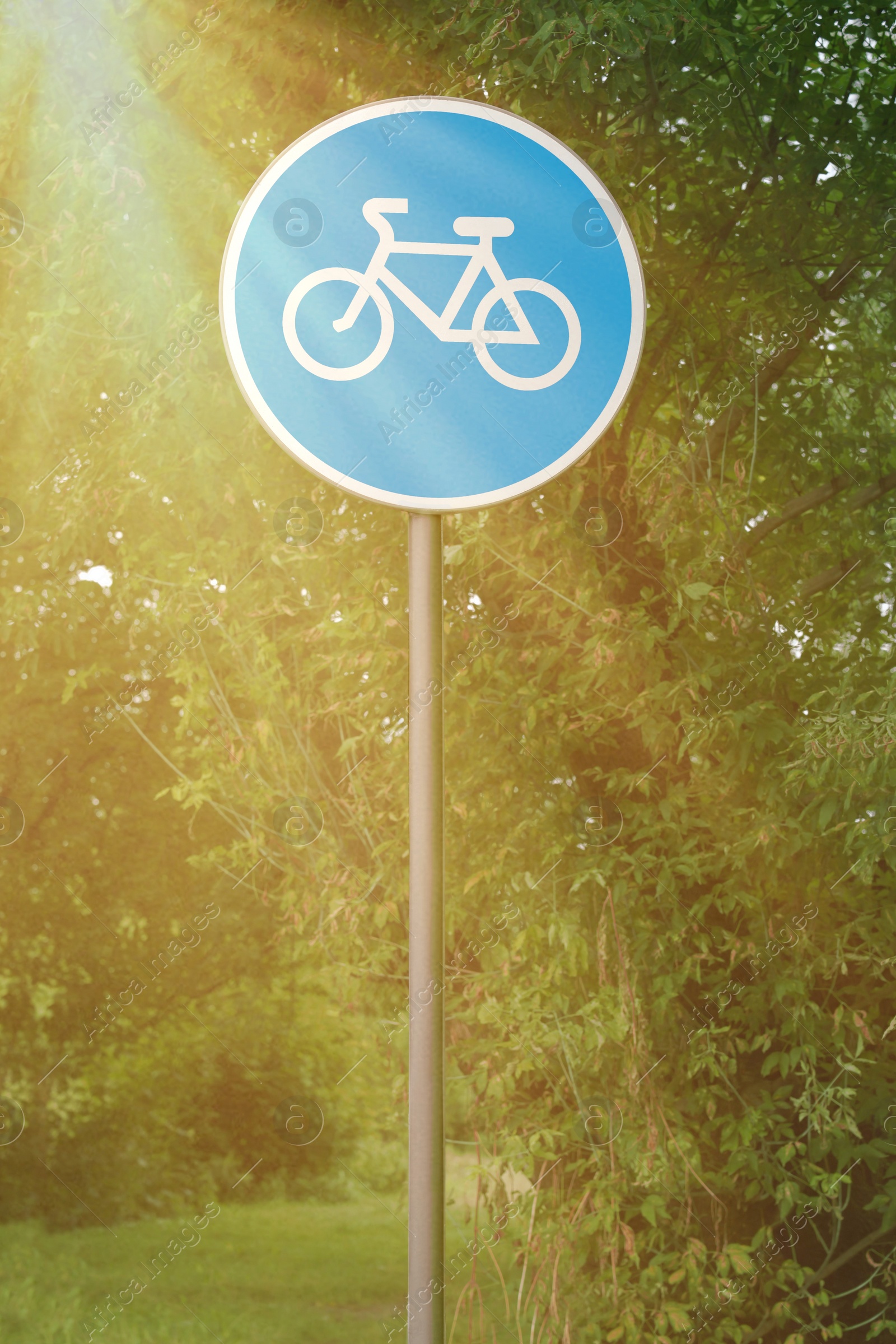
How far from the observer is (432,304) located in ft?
4.11

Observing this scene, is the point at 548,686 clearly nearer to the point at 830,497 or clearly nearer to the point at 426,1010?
the point at 830,497

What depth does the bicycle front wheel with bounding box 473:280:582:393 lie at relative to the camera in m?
1.25

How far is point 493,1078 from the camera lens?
210cm

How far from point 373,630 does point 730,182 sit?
1296 mm

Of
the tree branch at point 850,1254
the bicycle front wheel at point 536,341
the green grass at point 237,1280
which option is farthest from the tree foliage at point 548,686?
the bicycle front wheel at point 536,341

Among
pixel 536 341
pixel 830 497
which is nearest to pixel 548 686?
pixel 830 497

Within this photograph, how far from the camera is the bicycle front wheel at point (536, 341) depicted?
125 cm

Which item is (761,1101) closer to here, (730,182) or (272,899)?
(272,899)

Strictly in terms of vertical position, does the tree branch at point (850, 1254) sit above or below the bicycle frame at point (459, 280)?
below

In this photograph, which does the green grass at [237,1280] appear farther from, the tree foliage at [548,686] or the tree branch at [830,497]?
the tree branch at [830,497]

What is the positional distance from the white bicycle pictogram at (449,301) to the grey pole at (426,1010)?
262 millimetres

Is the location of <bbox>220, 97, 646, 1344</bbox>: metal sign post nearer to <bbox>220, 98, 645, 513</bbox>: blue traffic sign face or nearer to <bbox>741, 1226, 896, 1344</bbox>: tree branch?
<bbox>220, 98, 645, 513</bbox>: blue traffic sign face

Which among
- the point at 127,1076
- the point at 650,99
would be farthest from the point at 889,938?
the point at 650,99

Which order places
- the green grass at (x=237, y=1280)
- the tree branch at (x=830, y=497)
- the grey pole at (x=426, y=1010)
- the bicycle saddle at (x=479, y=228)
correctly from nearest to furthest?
the grey pole at (x=426, y=1010) < the bicycle saddle at (x=479, y=228) < the green grass at (x=237, y=1280) < the tree branch at (x=830, y=497)
